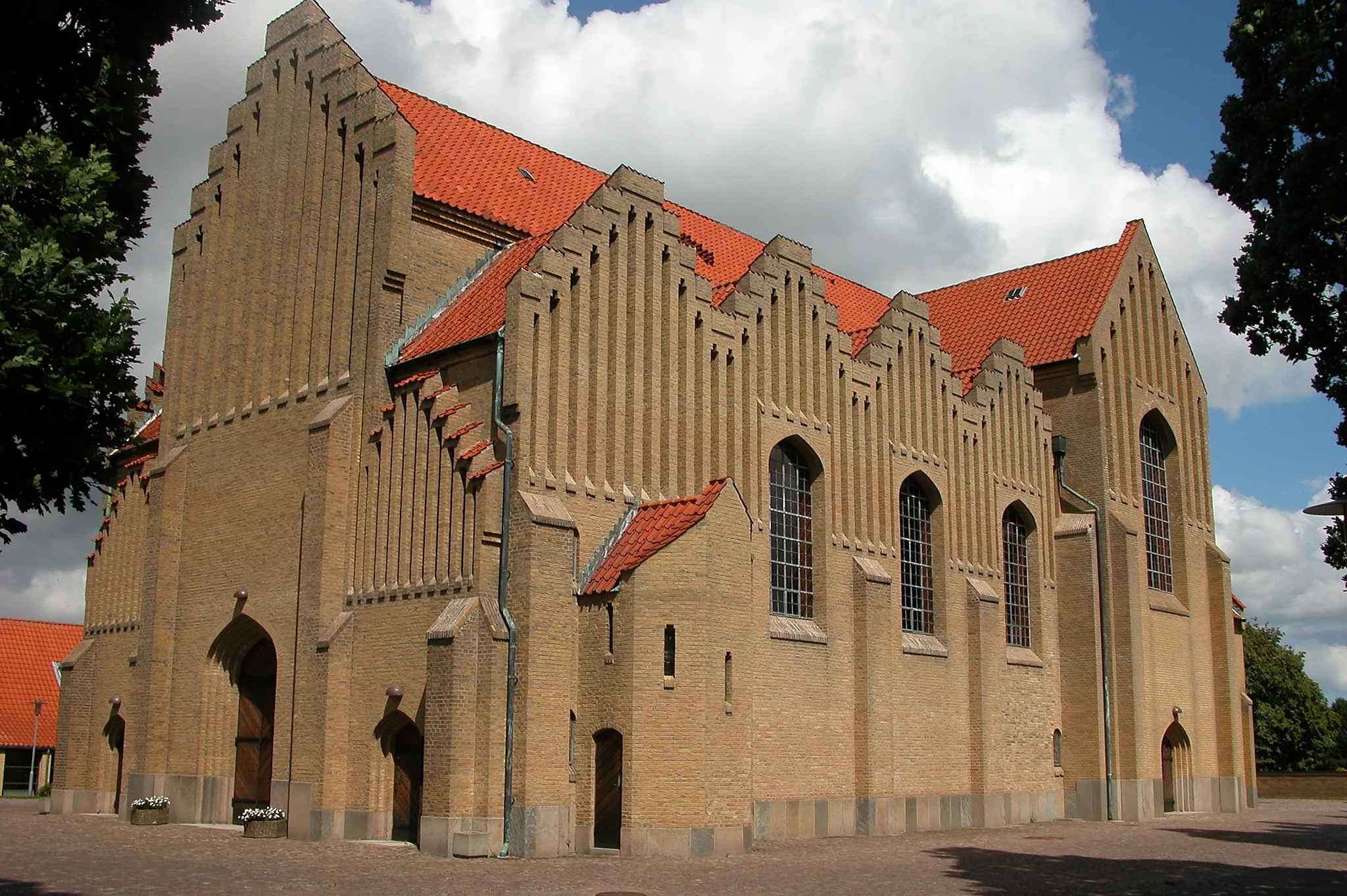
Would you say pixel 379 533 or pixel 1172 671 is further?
pixel 1172 671

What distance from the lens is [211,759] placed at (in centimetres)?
2738

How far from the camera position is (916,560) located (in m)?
32.0

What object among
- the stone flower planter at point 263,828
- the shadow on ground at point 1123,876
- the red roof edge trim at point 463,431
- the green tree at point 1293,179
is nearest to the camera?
the green tree at point 1293,179

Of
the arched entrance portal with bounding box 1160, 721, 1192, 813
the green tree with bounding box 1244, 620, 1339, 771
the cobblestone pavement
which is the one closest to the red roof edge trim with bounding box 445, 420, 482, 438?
the cobblestone pavement

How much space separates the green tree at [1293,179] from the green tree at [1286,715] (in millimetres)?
58154

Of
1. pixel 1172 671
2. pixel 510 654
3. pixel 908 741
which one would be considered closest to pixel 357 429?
pixel 510 654

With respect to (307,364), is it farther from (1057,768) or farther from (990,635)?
(1057,768)

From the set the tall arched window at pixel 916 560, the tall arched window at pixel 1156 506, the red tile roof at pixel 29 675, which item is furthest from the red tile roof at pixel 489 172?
the red tile roof at pixel 29 675

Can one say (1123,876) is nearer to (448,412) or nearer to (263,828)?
(448,412)

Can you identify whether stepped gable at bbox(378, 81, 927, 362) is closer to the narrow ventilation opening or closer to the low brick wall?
the narrow ventilation opening

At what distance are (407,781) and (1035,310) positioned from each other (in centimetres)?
2552

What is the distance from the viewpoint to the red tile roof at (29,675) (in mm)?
48156

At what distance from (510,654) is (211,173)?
16260 millimetres

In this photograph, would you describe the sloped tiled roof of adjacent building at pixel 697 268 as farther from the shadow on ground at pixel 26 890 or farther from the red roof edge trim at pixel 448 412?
the shadow on ground at pixel 26 890
